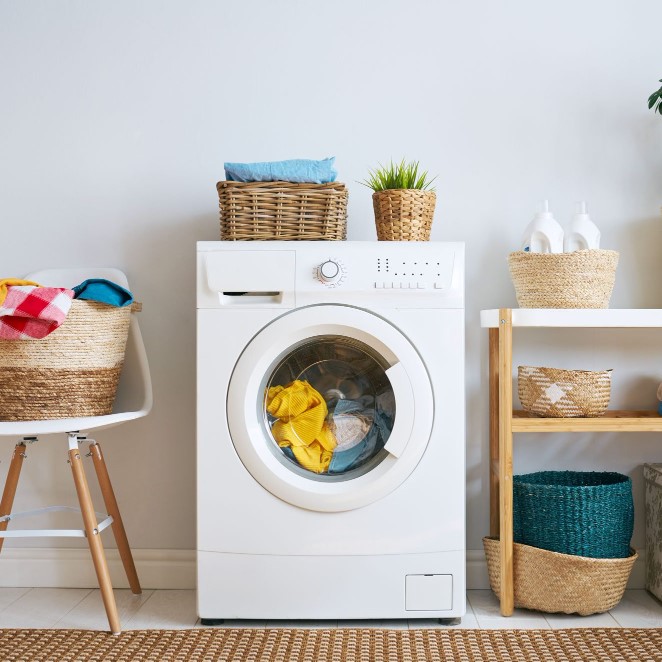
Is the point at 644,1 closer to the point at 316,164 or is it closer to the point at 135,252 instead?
the point at 316,164

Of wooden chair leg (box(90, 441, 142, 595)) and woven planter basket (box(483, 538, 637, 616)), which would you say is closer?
woven planter basket (box(483, 538, 637, 616))

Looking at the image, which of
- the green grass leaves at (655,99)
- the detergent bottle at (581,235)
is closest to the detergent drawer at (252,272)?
the detergent bottle at (581,235)

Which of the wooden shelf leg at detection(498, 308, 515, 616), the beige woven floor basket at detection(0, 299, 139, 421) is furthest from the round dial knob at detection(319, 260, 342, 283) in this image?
the beige woven floor basket at detection(0, 299, 139, 421)

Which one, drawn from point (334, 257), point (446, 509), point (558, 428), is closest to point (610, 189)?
point (558, 428)

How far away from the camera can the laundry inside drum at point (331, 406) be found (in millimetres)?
1809

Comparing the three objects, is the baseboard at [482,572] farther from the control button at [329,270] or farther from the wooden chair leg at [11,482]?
the wooden chair leg at [11,482]

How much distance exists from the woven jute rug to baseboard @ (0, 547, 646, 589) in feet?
1.13

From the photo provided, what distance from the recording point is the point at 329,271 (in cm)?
175

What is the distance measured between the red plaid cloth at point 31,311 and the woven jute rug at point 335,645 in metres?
0.70

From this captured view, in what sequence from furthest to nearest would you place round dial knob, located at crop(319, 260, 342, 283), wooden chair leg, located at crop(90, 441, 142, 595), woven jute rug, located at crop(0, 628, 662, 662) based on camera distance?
1. wooden chair leg, located at crop(90, 441, 142, 595)
2. round dial knob, located at crop(319, 260, 342, 283)
3. woven jute rug, located at crop(0, 628, 662, 662)

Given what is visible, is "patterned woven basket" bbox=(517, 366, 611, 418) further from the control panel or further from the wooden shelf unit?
the control panel

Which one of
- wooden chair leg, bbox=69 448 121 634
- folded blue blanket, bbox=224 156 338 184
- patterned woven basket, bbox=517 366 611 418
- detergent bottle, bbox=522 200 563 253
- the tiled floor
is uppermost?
folded blue blanket, bbox=224 156 338 184

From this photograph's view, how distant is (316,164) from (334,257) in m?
0.26

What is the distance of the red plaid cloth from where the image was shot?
1.71 metres
